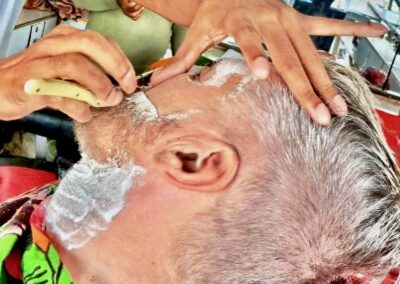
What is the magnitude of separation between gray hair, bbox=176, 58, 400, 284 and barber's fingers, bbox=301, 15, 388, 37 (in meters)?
0.16

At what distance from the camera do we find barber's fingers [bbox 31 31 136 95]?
89 cm

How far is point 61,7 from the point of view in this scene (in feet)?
11.7

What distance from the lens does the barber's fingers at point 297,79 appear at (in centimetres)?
98

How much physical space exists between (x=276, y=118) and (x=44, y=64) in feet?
1.38

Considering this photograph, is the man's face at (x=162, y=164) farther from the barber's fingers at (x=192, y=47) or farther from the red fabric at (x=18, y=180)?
the red fabric at (x=18, y=180)

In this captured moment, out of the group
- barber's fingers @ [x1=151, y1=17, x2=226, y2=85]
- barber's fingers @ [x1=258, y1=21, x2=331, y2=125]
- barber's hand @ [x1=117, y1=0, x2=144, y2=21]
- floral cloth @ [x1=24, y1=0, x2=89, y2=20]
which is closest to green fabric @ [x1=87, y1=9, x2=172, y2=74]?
barber's hand @ [x1=117, y1=0, x2=144, y2=21]

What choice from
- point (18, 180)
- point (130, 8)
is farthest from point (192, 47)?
point (130, 8)

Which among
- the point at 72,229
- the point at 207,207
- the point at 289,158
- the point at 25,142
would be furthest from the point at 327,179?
the point at 25,142

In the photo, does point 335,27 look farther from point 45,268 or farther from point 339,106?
point 45,268

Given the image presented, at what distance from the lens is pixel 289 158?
3.37 ft

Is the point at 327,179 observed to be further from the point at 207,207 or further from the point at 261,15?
the point at 261,15

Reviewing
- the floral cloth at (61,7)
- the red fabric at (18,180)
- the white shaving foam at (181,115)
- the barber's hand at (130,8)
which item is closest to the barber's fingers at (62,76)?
the white shaving foam at (181,115)

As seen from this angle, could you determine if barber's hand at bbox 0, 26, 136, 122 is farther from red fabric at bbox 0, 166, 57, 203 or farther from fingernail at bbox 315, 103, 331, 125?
red fabric at bbox 0, 166, 57, 203

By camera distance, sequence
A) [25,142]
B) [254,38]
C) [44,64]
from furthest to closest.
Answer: [25,142] < [254,38] < [44,64]
